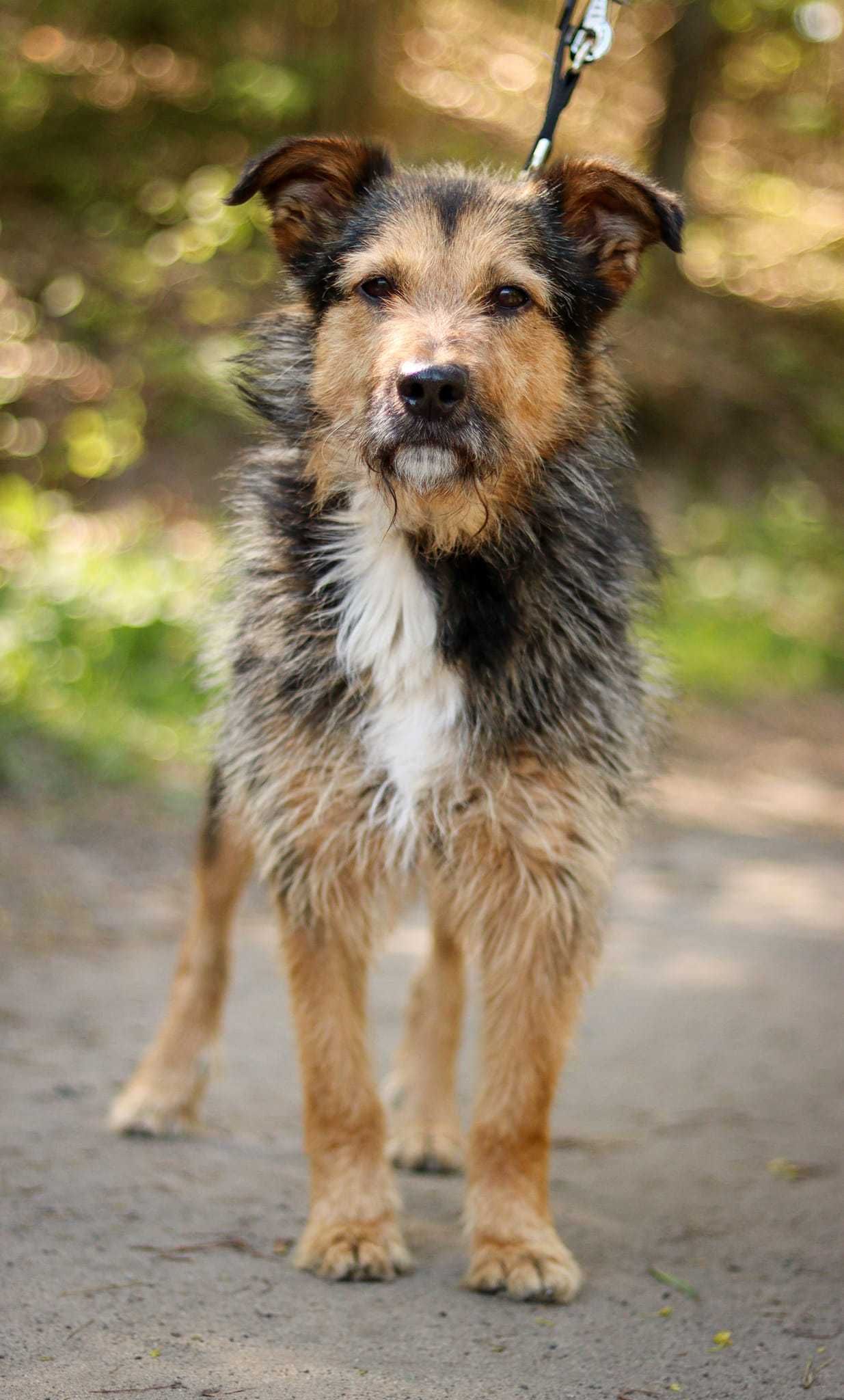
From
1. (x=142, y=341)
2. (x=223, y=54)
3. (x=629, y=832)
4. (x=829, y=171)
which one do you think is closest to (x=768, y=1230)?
(x=629, y=832)

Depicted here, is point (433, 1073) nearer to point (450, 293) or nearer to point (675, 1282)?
point (675, 1282)

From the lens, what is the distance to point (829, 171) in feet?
51.8

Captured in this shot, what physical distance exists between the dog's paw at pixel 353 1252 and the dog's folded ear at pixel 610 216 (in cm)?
219

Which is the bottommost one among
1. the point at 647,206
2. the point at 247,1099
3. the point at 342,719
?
the point at 247,1099

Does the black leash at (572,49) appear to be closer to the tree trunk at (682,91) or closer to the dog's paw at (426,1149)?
the dog's paw at (426,1149)

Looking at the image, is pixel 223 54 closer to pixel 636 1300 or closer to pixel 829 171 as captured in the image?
pixel 829 171

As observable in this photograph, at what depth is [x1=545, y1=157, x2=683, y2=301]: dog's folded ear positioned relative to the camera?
10.7ft

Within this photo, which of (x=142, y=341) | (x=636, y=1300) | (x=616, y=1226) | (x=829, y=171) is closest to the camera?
(x=636, y=1300)

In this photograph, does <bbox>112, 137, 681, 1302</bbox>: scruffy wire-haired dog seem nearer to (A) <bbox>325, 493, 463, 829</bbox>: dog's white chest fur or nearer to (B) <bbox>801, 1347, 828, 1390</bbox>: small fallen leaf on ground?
(A) <bbox>325, 493, 463, 829</bbox>: dog's white chest fur

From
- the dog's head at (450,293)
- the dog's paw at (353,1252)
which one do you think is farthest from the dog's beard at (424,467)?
the dog's paw at (353,1252)

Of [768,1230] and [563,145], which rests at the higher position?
[563,145]

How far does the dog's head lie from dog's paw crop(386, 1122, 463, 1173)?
177cm

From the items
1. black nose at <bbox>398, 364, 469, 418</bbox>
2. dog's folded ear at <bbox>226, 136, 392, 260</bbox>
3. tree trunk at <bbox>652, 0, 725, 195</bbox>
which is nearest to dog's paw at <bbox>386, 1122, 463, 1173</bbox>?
black nose at <bbox>398, 364, 469, 418</bbox>

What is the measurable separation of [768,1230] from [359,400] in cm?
213
